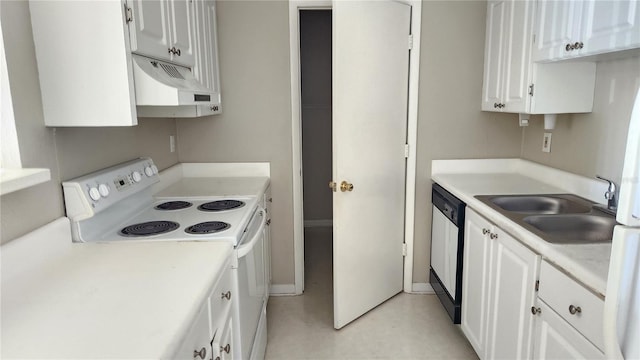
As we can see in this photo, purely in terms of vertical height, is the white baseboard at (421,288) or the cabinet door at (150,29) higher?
the cabinet door at (150,29)

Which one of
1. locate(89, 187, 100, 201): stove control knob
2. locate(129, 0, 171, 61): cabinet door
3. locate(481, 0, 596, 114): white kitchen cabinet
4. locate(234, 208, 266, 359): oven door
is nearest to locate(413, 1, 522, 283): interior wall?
locate(481, 0, 596, 114): white kitchen cabinet

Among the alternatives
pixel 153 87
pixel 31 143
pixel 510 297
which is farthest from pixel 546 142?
pixel 31 143

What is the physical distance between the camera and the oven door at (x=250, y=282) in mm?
1794

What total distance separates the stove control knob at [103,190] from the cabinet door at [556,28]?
7.00 ft

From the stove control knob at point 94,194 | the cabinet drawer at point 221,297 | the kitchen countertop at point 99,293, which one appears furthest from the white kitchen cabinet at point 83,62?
the cabinet drawer at point 221,297

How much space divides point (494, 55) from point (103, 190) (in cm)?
245

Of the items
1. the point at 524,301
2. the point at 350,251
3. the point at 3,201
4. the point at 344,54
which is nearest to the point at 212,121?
the point at 344,54

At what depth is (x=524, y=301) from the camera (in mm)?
1743

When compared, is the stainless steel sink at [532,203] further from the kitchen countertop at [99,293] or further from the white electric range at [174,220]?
the kitchen countertop at [99,293]

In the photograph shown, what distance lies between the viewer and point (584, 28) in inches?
71.1

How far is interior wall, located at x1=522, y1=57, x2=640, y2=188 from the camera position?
6.68 feet

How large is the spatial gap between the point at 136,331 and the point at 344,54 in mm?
1988

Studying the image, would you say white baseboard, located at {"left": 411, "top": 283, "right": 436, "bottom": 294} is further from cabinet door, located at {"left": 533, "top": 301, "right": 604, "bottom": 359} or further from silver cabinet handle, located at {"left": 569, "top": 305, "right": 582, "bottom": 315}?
silver cabinet handle, located at {"left": 569, "top": 305, "right": 582, "bottom": 315}

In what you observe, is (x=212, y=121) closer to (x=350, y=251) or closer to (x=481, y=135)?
(x=350, y=251)
